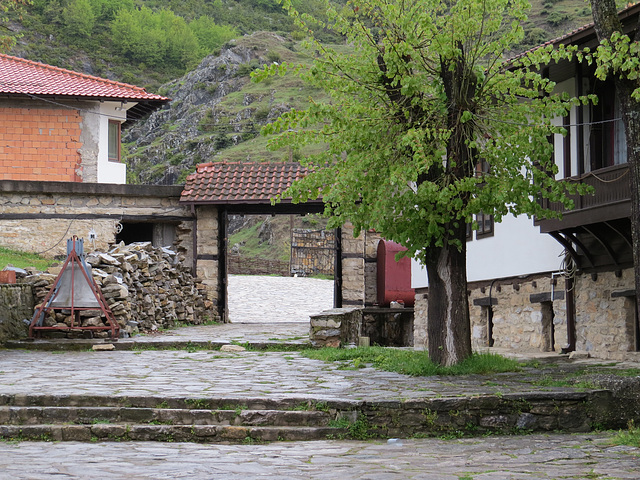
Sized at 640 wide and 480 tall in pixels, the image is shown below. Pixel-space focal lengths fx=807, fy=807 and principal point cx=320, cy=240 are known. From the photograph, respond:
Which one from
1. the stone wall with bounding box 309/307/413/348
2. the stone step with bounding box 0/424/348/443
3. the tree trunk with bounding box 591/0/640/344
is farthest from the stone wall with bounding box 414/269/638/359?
the stone step with bounding box 0/424/348/443

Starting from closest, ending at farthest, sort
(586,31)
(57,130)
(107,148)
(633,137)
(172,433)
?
(172,433) < (633,137) < (586,31) < (57,130) < (107,148)

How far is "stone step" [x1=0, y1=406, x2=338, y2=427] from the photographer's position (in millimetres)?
8141

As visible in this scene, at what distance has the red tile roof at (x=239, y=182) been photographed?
20828 mm

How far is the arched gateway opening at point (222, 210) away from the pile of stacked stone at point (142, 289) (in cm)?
53

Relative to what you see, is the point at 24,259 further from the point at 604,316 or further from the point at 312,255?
the point at 312,255

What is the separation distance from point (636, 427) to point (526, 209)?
2953mm

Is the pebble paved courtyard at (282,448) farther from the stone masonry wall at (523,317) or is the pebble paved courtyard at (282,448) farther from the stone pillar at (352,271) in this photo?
the stone pillar at (352,271)

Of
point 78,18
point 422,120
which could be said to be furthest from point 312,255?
point 78,18

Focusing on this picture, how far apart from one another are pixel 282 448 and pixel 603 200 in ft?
22.8

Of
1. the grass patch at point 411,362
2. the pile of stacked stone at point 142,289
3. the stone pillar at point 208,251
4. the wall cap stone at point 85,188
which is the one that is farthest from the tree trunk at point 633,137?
the wall cap stone at point 85,188

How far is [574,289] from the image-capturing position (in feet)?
47.0

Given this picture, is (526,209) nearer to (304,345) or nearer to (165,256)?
(304,345)

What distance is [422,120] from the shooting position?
10.3 metres

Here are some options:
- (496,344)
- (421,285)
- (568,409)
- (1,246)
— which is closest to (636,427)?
(568,409)
